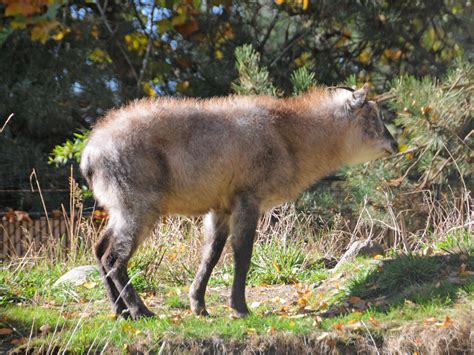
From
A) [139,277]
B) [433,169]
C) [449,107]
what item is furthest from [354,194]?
[139,277]

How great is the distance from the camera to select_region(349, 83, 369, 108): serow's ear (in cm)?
779

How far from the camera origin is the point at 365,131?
7953 mm

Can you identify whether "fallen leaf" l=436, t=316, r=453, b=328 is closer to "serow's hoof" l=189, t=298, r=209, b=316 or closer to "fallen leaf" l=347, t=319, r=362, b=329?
"fallen leaf" l=347, t=319, r=362, b=329

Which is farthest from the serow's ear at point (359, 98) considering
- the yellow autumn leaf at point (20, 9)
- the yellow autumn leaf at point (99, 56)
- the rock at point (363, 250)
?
the yellow autumn leaf at point (99, 56)

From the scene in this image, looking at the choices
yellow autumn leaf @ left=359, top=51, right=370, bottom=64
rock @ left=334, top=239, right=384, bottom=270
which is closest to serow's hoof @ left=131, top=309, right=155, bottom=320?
rock @ left=334, top=239, right=384, bottom=270

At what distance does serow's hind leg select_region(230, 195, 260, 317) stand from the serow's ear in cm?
155

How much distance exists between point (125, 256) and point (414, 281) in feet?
8.46

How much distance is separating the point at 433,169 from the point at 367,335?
3721 mm

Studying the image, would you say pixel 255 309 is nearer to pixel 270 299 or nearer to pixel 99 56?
pixel 270 299

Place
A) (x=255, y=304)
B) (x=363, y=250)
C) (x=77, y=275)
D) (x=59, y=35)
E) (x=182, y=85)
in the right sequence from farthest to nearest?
(x=182, y=85)
(x=59, y=35)
(x=363, y=250)
(x=77, y=275)
(x=255, y=304)

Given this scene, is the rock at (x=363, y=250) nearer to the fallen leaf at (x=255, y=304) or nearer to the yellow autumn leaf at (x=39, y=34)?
the fallen leaf at (x=255, y=304)

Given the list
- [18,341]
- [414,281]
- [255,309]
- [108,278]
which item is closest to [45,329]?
[18,341]

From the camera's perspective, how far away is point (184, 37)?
13.4m

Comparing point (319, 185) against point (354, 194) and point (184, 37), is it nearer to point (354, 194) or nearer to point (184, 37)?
point (354, 194)
